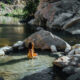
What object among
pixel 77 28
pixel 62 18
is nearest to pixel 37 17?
pixel 62 18

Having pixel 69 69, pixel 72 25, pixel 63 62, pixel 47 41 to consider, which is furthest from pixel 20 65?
pixel 72 25

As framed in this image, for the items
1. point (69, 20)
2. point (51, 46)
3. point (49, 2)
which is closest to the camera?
point (51, 46)

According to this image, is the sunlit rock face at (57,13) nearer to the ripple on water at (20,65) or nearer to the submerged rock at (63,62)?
the ripple on water at (20,65)

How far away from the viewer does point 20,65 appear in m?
17.3

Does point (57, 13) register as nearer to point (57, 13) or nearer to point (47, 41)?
point (57, 13)

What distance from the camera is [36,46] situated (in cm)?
2352

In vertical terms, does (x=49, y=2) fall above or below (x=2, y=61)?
above

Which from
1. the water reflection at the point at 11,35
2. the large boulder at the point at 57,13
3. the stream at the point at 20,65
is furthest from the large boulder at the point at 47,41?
the large boulder at the point at 57,13

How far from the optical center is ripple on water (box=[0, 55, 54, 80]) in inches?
588

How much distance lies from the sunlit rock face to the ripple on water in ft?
86.2

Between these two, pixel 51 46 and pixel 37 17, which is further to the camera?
pixel 37 17

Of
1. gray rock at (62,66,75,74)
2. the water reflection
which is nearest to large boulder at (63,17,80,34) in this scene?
the water reflection

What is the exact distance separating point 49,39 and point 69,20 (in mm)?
22422

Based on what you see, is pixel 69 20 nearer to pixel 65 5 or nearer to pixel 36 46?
pixel 65 5
